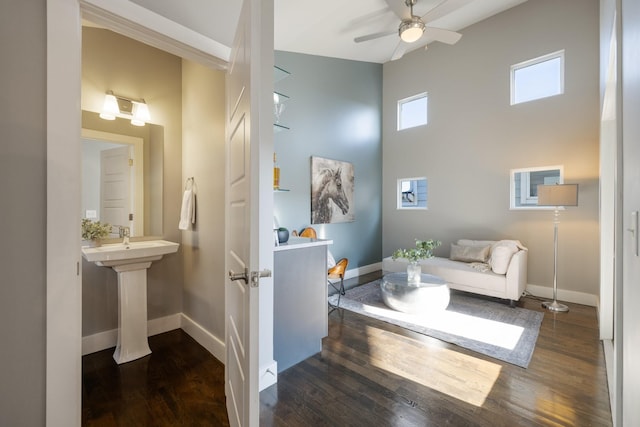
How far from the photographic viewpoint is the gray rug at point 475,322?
2.49 m

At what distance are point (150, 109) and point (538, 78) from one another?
5258 mm

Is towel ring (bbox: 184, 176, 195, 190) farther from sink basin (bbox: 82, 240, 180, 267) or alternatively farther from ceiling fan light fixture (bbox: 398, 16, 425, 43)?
ceiling fan light fixture (bbox: 398, 16, 425, 43)

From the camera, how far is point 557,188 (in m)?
3.35

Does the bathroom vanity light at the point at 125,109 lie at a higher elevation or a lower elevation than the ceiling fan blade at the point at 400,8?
lower

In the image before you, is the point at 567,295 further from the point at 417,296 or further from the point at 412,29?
the point at 412,29

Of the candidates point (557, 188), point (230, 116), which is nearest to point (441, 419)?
point (230, 116)

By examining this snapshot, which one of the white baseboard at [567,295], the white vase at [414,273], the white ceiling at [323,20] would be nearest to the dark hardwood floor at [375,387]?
the white vase at [414,273]

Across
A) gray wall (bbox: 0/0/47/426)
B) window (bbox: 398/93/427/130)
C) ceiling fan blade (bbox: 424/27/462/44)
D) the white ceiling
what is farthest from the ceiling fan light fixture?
gray wall (bbox: 0/0/47/426)

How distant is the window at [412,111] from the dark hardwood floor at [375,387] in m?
4.15

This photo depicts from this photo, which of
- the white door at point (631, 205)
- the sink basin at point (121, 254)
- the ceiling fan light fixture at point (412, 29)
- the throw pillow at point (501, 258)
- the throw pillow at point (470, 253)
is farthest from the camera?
the throw pillow at point (470, 253)

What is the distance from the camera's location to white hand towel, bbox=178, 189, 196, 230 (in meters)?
2.61

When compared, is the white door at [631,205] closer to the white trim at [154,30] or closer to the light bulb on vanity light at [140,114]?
the white trim at [154,30]

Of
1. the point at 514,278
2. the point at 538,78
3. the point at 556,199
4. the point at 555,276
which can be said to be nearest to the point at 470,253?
the point at 514,278

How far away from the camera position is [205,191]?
2477 mm
